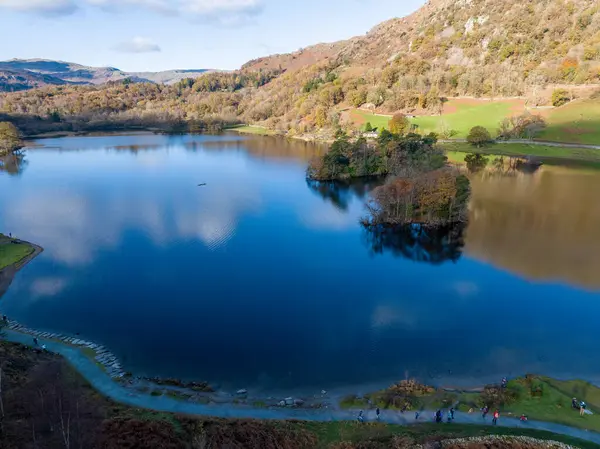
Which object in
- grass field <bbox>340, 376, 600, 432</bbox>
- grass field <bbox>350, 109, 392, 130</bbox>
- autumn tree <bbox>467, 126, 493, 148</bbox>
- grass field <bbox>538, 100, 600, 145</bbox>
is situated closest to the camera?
grass field <bbox>340, 376, 600, 432</bbox>

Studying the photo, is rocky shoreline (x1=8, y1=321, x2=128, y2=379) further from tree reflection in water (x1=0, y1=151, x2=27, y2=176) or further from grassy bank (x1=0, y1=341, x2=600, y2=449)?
tree reflection in water (x1=0, y1=151, x2=27, y2=176)

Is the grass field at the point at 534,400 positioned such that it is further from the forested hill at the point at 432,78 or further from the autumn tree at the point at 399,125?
the forested hill at the point at 432,78

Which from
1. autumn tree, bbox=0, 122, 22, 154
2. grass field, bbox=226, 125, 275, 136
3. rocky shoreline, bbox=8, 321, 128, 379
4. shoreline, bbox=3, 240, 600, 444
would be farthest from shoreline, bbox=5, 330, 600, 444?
grass field, bbox=226, 125, 275, 136

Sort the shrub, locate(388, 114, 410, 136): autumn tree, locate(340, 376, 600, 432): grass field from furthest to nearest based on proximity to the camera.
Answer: the shrub
locate(388, 114, 410, 136): autumn tree
locate(340, 376, 600, 432): grass field

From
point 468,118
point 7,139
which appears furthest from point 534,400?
point 7,139

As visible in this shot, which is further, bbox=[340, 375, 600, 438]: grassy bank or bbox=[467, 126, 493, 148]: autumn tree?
bbox=[467, 126, 493, 148]: autumn tree

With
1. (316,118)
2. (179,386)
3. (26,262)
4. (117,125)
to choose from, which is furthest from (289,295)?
(117,125)
